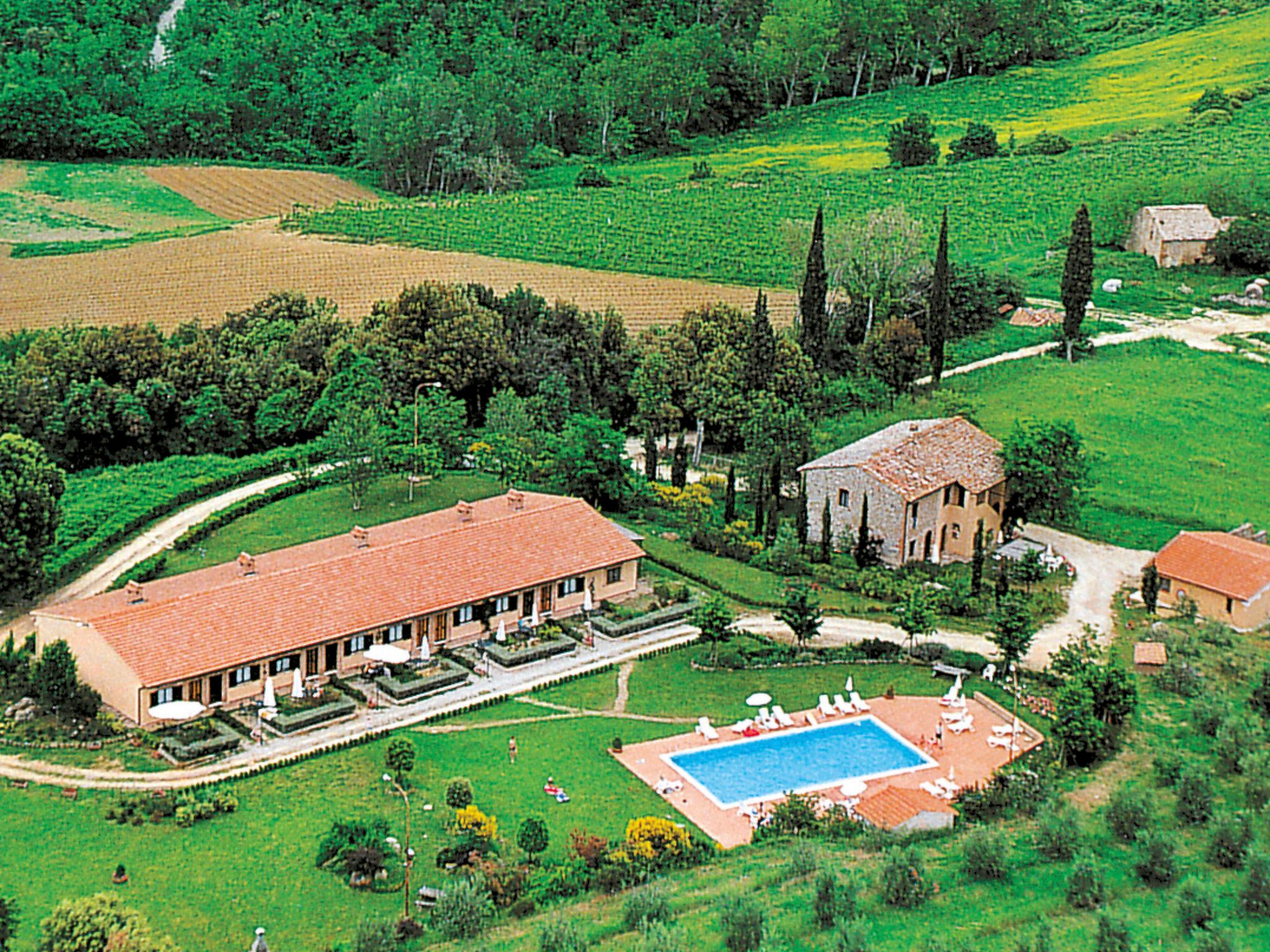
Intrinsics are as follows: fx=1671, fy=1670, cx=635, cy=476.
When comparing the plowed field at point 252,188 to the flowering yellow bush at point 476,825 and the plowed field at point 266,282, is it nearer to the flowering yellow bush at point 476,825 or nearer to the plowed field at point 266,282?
the plowed field at point 266,282

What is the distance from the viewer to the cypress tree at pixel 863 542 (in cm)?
6000

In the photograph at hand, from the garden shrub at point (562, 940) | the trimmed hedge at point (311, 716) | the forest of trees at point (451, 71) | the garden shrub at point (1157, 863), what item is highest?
the forest of trees at point (451, 71)

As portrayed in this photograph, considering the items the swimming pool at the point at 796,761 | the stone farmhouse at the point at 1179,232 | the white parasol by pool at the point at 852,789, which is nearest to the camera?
the white parasol by pool at the point at 852,789

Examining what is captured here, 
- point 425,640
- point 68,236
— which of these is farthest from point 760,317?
point 68,236

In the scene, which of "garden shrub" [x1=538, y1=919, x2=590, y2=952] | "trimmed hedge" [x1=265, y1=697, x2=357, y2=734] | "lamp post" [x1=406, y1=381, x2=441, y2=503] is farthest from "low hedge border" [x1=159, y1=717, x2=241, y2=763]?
"lamp post" [x1=406, y1=381, x2=441, y2=503]

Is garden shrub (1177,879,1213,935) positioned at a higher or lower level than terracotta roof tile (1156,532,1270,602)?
higher

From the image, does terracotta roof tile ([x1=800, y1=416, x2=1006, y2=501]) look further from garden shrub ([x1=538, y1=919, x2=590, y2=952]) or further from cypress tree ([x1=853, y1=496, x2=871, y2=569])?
garden shrub ([x1=538, y1=919, x2=590, y2=952])

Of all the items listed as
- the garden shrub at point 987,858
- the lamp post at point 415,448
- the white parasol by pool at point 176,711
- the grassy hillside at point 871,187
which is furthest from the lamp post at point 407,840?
the grassy hillside at point 871,187

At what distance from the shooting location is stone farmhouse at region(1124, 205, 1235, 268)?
3826 inches

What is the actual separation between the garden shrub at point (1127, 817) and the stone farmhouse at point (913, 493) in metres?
20.9

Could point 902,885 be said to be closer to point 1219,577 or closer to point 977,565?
point 977,565

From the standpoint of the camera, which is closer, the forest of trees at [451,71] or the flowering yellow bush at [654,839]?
the flowering yellow bush at [654,839]

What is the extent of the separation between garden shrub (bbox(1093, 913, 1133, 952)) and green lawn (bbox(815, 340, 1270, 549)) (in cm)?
3090

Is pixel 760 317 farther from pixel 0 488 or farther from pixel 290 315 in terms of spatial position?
pixel 0 488
